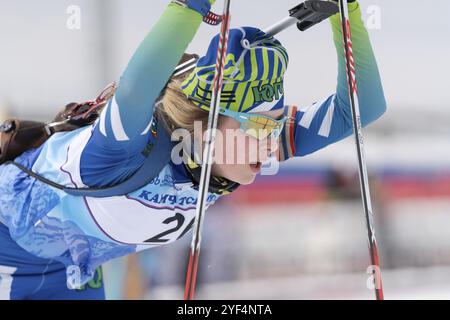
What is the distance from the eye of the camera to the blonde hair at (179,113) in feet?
4.21

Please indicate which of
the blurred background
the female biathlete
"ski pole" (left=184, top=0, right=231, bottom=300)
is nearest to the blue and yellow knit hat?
the female biathlete

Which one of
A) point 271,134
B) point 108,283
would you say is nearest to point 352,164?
point 108,283

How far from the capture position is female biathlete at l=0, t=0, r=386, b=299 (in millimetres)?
1213

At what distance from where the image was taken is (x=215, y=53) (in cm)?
128

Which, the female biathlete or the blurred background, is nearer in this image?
the female biathlete

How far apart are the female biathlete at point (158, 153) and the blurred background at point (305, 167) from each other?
0.79 m

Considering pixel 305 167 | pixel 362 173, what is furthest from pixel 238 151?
pixel 305 167

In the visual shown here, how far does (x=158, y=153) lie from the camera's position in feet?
4.04

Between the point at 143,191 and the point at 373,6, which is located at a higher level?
the point at 373,6

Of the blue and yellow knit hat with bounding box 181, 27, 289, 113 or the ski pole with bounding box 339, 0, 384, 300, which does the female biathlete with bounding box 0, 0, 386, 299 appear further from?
the ski pole with bounding box 339, 0, 384, 300

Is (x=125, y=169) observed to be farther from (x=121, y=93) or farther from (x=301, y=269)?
(x=301, y=269)

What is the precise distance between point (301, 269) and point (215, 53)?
1842 millimetres

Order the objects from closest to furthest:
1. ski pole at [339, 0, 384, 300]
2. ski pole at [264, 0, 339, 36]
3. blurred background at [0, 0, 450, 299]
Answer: ski pole at [339, 0, 384, 300] < ski pole at [264, 0, 339, 36] < blurred background at [0, 0, 450, 299]
